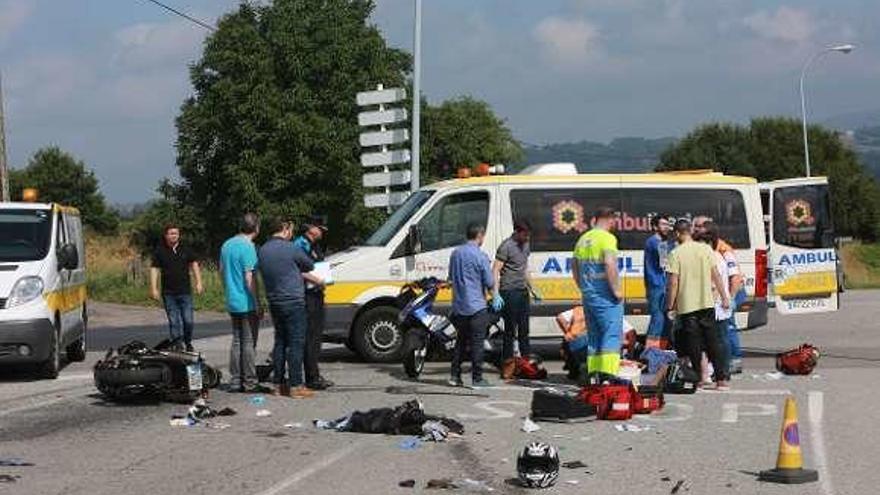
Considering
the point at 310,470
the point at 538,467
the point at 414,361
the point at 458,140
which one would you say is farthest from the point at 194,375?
the point at 458,140

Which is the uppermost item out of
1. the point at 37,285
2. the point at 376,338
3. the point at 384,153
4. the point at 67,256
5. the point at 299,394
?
the point at 384,153

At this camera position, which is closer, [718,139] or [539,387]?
[539,387]

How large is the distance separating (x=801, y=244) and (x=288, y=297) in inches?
291

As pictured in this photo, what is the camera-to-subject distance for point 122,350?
1110cm

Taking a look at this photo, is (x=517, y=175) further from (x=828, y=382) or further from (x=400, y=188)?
(x=400, y=188)

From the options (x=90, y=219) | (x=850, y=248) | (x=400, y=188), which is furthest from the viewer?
(x=90, y=219)

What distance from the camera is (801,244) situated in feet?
50.0

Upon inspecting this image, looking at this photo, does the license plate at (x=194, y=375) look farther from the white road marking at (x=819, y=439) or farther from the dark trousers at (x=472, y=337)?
the white road marking at (x=819, y=439)

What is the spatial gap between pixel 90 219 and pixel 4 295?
66.3 meters

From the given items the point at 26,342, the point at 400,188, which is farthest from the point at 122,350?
the point at 400,188

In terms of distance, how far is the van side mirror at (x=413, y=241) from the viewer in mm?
14383

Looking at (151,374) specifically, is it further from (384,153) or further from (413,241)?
(384,153)

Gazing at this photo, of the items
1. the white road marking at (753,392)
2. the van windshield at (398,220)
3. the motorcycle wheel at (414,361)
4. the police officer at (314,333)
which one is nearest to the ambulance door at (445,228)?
the van windshield at (398,220)

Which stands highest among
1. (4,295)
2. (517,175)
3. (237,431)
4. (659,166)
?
(659,166)
